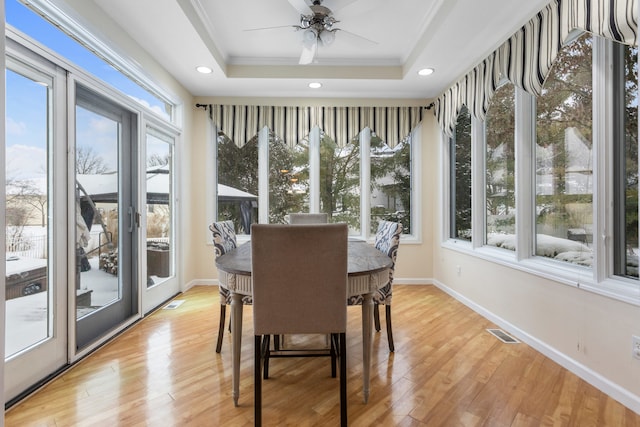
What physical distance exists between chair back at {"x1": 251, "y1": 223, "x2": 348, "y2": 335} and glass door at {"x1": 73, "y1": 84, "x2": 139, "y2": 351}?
1.58 meters

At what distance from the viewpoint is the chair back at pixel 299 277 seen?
1479mm

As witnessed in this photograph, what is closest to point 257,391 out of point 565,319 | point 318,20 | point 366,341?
point 366,341

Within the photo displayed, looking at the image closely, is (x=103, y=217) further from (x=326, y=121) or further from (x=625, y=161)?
(x=625, y=161)

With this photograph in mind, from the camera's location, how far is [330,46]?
2.94m

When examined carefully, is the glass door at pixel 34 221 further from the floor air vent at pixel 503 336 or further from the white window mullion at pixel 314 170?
the floor air vent at pixel 503 336

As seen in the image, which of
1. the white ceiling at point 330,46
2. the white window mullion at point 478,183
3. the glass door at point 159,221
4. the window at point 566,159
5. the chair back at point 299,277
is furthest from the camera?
the white window mullion at point 478,183

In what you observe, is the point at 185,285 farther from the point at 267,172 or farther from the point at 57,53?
the point at 57,53

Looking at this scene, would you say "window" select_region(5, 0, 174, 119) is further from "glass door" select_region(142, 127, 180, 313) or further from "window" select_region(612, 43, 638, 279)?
"window" select_region(612, 43, 638, 279)

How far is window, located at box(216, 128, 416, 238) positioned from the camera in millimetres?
4301

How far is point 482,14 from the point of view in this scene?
2365 millimetres

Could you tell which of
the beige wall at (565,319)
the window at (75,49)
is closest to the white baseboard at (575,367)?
the beige wall at (565,319)

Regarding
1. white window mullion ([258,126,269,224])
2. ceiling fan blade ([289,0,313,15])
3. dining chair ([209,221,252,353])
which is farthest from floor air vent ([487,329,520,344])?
ceiling fan blade ([289,0,313,15])

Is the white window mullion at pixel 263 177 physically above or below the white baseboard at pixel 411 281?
above

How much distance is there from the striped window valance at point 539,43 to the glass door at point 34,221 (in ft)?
10.6
